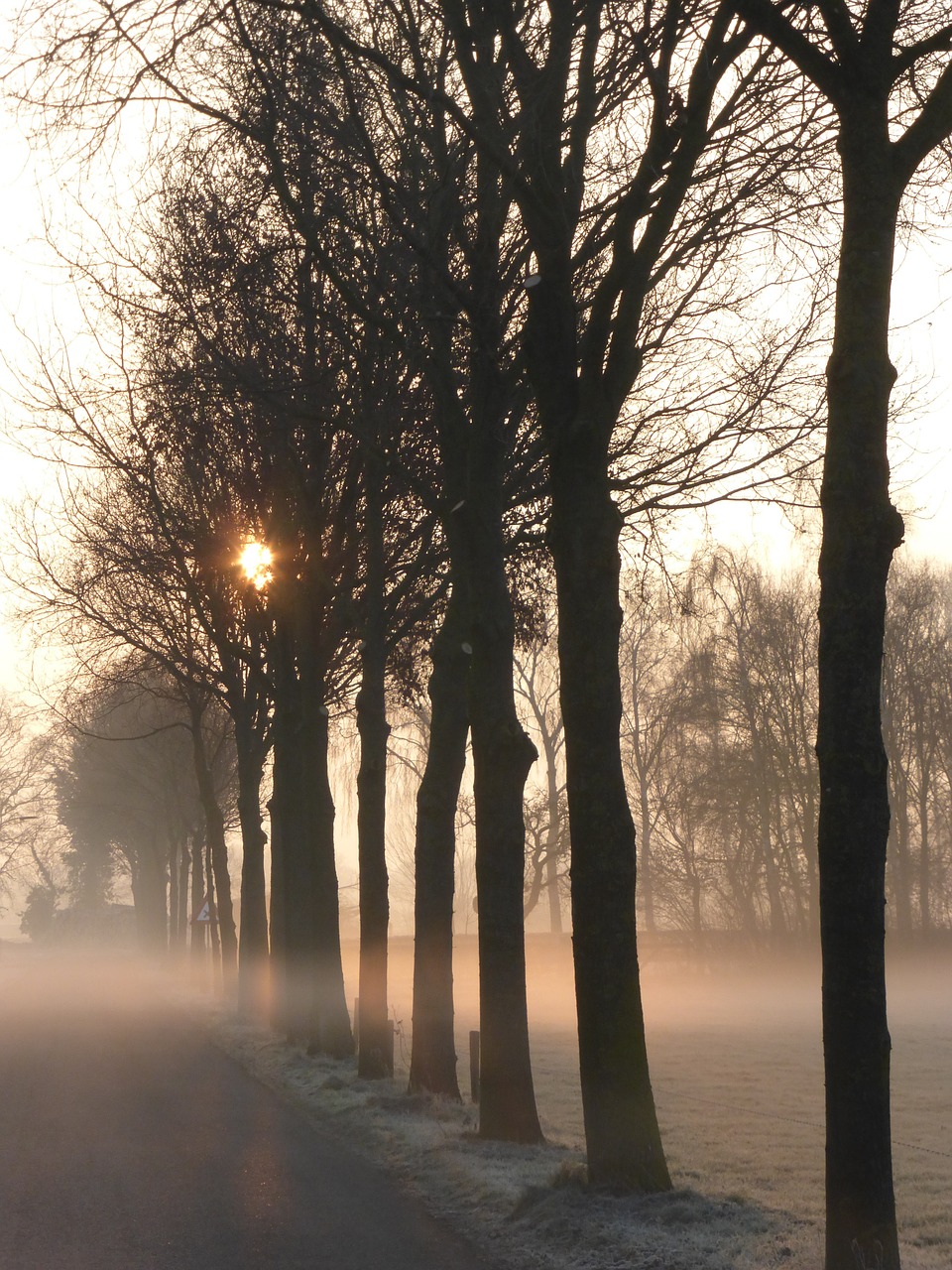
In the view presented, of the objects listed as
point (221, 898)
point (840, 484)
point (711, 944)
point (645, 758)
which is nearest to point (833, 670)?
point (840, 484)

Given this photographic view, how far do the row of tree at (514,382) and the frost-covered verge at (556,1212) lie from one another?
16.7 inches

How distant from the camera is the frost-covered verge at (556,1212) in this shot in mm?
7254

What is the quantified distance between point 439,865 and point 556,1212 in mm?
6407

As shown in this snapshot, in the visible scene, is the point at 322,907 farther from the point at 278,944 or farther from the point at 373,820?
the point at 278,944

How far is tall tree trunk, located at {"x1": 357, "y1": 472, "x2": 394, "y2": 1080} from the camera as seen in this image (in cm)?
1605

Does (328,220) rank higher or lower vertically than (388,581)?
higher

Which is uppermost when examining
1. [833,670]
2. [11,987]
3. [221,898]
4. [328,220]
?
[328,220]

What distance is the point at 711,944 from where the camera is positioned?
48.1 meters

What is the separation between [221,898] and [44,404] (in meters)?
17.1

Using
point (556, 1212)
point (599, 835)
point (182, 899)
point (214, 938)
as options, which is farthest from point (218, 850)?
point (556, 1212)

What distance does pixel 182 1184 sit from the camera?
9.97 metres

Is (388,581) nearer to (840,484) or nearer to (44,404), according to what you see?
(44,404)

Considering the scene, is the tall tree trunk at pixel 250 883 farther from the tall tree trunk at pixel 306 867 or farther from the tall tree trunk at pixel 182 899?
the tall tree trunk at pixel 182 899

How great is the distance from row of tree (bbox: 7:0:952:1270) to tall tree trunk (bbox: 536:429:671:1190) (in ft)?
0.07
